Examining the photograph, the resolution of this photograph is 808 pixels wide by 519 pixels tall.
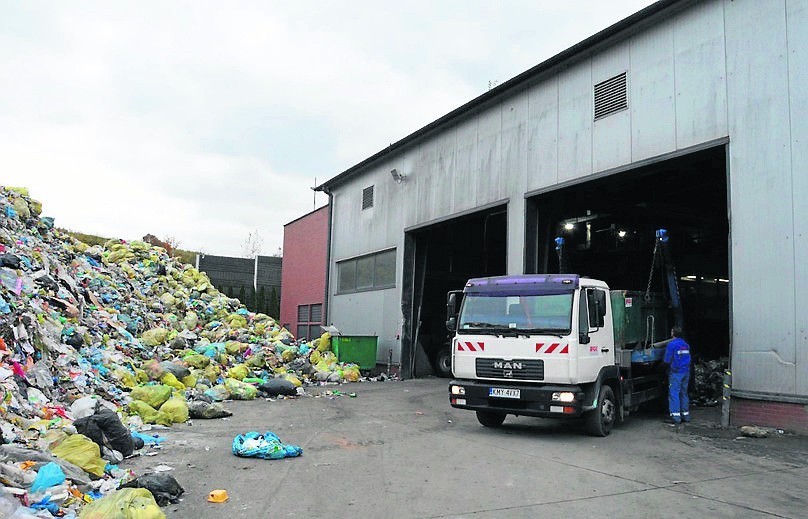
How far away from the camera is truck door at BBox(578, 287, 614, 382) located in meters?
8.58

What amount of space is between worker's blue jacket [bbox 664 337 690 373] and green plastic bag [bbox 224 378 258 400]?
839 cm

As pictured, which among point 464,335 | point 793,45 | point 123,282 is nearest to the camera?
point 793,45

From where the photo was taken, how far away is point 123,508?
4230 mm

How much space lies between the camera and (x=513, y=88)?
45.5 feet

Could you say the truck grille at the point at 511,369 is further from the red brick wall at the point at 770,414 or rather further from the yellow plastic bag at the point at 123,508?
the yellow plastic bag at the point at 123,508

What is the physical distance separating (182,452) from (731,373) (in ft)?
26.2

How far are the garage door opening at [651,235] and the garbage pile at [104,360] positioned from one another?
718cm

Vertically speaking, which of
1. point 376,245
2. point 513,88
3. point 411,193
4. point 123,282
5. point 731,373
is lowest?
point 731,373

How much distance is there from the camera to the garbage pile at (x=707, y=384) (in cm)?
1234

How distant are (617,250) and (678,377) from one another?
29.9 feet

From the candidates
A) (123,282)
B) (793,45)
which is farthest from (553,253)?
(123,282)

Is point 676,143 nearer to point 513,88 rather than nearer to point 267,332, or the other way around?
point 513,88

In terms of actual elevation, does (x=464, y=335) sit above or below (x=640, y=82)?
below

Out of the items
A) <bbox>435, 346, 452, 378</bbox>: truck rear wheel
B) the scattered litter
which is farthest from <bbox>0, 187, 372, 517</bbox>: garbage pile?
the scattered litter
